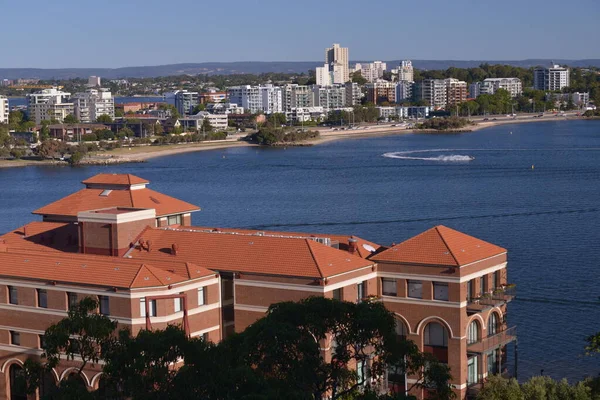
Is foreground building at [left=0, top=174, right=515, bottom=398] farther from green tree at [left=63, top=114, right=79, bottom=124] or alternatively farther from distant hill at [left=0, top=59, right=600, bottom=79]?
distant hill at [left=0, top=59, right=600, bottom=79]

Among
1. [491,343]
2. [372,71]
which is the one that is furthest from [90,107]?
[491,343]

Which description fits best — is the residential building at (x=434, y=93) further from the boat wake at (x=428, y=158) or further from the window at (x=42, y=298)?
the window at (x=42, y=298)

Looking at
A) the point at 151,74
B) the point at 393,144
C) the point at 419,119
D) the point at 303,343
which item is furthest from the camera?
the point at 151,74

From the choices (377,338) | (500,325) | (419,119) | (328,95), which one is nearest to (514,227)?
(500,325)

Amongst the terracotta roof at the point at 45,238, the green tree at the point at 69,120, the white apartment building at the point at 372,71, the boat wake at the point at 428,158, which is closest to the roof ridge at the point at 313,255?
the terracotta roof at the point at 45,238

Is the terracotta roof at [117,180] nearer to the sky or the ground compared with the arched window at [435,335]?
nearer to the sky

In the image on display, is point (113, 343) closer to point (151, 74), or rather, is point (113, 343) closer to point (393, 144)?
point (393, 144)

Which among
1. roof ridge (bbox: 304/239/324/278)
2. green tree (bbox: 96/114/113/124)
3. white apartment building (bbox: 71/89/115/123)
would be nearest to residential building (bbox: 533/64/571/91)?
white apartment building (bbox: 71/89/115/123)
